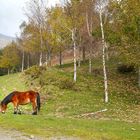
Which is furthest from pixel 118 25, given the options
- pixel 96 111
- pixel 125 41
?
pixel 96 111

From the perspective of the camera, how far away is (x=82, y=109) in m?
34.0

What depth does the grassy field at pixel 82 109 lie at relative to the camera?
1883cm

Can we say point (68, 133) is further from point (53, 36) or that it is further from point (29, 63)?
point (29, 63)

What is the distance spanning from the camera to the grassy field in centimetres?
1883

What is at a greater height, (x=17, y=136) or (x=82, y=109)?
(x=82, y=109)

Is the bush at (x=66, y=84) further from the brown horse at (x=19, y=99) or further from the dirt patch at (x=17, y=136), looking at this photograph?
the dirt patch at (x=17, y=136)

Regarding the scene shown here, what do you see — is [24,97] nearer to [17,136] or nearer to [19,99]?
[19,99]

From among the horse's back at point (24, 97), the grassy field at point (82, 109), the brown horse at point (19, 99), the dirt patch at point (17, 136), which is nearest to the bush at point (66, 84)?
the grassy field at point (82, 109)

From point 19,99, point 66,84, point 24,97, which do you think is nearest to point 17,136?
point 19,99

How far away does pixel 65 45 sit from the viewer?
2859 inches

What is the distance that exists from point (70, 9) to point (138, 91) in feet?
45.1

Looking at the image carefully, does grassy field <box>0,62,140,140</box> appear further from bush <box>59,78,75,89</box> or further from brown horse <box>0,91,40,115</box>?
brown horse <box>0,91,40,115</box>

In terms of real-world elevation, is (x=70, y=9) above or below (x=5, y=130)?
above

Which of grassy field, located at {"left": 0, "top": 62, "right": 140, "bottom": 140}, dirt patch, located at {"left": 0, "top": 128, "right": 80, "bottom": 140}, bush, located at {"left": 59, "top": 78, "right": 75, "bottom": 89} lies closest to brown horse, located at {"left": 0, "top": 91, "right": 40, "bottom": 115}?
grassy field, located at {"left": 0, "top": 62, "right": 140, "bottom": 140}
